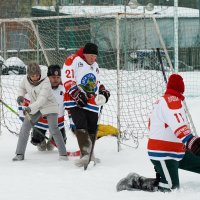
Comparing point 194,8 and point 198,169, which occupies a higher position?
point 194,8

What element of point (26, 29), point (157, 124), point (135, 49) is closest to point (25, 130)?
point (157, 124)

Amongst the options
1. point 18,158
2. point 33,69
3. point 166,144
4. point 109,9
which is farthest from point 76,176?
point 109,9

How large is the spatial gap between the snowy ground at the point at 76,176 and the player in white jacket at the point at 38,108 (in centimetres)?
18

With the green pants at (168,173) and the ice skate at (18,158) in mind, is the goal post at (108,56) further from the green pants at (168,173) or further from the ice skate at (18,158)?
the green pants at (168,173)

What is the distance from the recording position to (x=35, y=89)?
7.12 metres

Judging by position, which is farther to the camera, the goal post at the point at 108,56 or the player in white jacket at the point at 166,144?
the goal post at the point at 108,56

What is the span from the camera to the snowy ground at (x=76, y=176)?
5105 mm

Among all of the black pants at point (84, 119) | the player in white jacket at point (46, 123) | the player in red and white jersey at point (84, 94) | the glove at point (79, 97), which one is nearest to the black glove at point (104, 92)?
the player in red and white jersey at point (84, 94)

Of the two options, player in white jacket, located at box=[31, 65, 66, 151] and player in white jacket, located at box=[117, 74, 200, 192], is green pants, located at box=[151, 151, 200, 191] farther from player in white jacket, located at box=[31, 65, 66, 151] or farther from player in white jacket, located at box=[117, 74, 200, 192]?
player in white jacket, located at box=[31, 65, 66, 151]

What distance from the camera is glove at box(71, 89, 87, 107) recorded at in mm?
6598

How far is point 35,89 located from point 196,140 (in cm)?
292

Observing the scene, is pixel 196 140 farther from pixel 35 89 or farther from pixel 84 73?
pixel 35 89

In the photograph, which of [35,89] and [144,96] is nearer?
[35,89]

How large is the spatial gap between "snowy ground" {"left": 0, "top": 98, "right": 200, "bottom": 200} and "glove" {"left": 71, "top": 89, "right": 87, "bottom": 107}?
0.69 m
